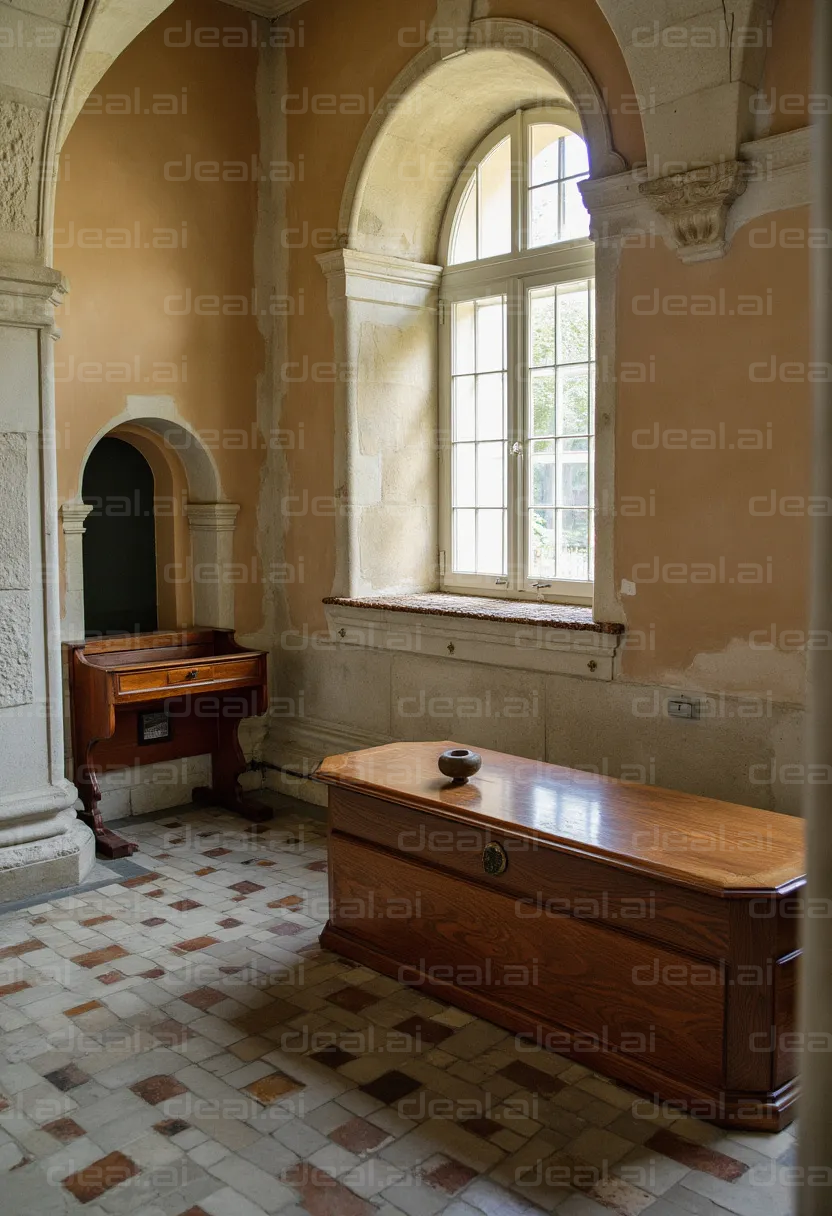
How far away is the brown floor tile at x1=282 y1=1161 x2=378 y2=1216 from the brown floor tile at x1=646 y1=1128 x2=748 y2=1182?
0.82m

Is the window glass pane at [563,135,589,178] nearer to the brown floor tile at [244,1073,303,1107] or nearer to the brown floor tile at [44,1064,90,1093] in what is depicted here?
the brown floor tile at [244,1073,303,1107]

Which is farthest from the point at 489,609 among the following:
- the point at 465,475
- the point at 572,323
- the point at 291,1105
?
the point at 291,1105

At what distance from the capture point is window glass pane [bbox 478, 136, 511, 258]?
19.6 feet

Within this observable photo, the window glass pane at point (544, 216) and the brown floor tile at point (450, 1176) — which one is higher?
the window glass pane at point (544, 216)

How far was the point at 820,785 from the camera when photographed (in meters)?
0.79

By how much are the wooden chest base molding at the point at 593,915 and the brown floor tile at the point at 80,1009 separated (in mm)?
919

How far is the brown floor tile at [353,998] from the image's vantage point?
3828 millimetres

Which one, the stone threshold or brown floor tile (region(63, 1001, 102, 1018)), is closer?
brown floor tile (region(63, 1001, 102, 1018))

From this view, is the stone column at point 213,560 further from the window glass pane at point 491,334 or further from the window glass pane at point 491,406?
the window glass pane at point 491,334

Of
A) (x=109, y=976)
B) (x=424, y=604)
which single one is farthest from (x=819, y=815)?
(x=424, y=604)

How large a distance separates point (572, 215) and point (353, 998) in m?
3.97

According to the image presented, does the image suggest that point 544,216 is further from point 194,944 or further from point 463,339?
point 194,944

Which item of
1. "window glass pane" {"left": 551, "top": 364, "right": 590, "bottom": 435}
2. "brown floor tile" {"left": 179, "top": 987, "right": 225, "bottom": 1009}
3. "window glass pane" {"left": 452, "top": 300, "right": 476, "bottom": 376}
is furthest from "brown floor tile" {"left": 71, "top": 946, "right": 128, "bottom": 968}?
"window glass pane" {"left": 452, "top": 300, "right": 476, "bottom": 376}

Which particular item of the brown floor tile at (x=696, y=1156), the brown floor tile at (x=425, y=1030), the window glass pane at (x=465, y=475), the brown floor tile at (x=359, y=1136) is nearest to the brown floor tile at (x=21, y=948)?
the brown floor tile at (x=425, y=1030)
